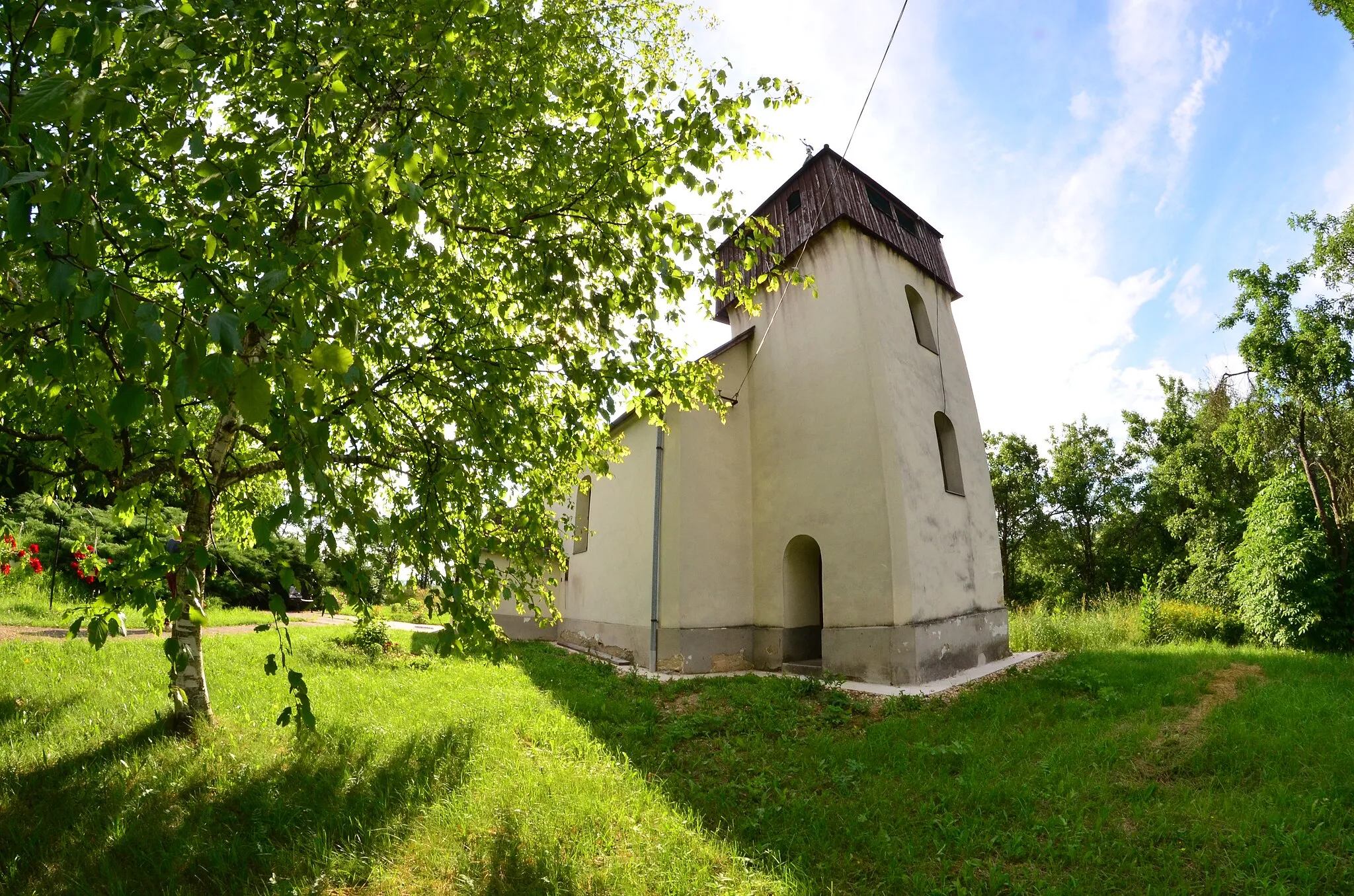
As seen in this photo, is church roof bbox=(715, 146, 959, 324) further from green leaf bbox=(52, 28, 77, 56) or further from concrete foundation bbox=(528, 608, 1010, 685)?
green leaf bbox=(52, 28, 77, 56)

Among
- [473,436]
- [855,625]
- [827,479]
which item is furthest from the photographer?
[827,479]

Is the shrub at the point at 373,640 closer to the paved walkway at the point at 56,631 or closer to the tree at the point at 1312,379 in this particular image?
the paved walkway at the point at 56,631

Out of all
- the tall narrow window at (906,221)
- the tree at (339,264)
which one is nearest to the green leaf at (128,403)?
the tree at (339,264)

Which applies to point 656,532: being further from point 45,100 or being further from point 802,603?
point 45,100

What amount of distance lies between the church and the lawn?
7.15ft

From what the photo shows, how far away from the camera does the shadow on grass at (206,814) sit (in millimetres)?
3375

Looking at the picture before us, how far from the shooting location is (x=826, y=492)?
33.9 feet

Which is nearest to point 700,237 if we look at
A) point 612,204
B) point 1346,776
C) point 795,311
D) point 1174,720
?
point 612,204

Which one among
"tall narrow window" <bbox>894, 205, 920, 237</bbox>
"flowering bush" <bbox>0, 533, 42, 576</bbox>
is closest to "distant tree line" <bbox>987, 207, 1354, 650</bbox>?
"tall narrow window" <bbox>894, 205, 920, 237</bbox>

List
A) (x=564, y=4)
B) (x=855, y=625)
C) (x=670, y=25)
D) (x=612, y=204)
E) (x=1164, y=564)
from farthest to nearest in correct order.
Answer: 1. (x=1164, y=564)
2. (x=855, y=625)
3. (x=670, y=25)
4. (x=564, y=4)
5. (x=612, y=204)

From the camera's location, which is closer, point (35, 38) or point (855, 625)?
point (35, 38)

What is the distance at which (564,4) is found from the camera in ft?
19.2

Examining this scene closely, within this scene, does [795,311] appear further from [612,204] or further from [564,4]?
[612,204]

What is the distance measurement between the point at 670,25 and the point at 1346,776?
9942 mm
